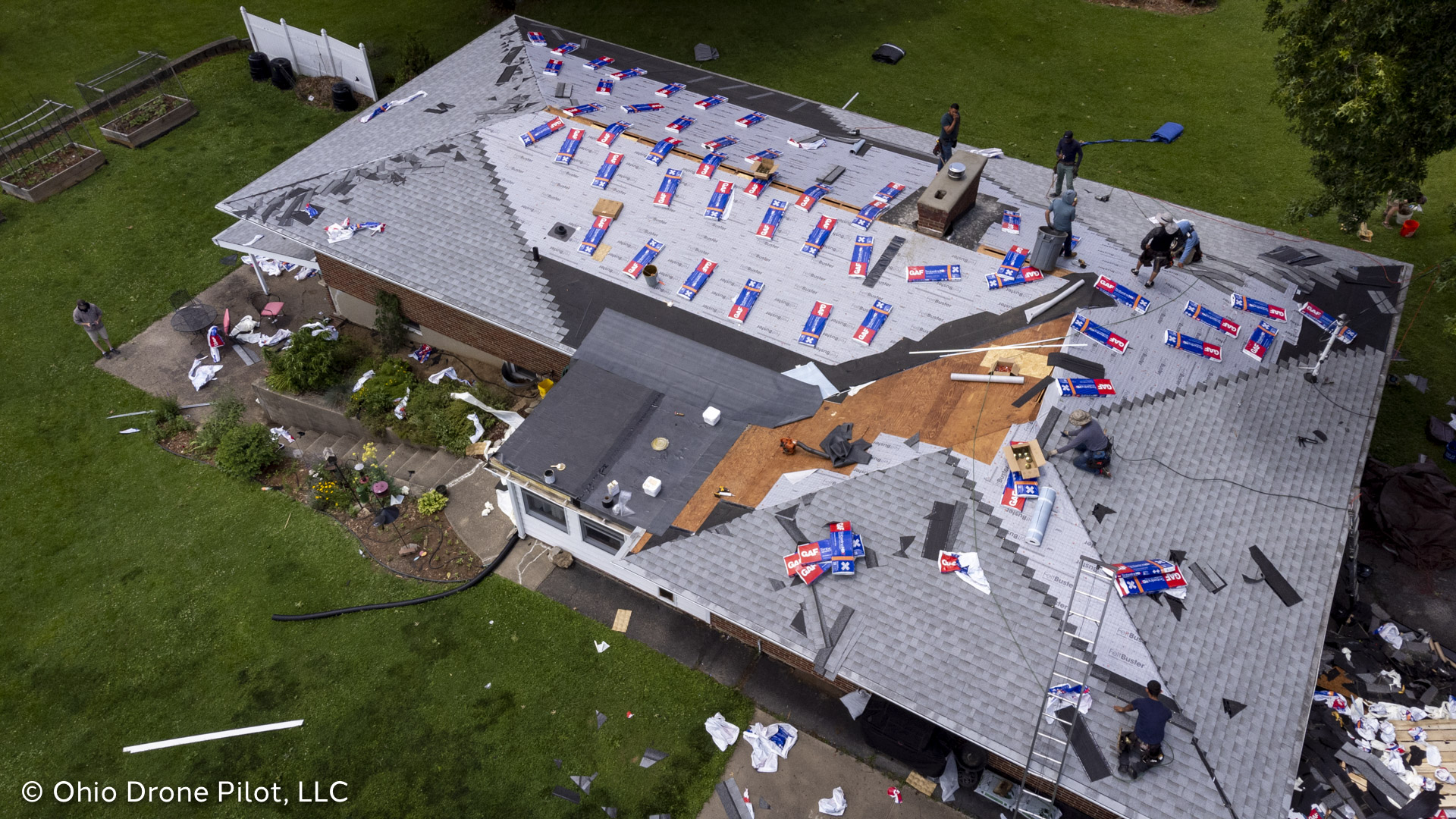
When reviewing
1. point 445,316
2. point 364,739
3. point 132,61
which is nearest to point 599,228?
point 445,316

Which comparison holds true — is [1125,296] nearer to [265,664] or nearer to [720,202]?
[720,202]

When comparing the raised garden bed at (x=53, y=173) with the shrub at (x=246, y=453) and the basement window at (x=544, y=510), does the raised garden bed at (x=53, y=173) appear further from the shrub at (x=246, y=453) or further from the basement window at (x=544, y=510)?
the basement window at (x=544, y=510)

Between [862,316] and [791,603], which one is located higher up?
[862,316]

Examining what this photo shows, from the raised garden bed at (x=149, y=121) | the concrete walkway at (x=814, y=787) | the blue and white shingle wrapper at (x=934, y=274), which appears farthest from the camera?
the raised garden bed at (x=149, y=121)

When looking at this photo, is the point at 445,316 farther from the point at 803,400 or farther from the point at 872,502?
the point at 872,502

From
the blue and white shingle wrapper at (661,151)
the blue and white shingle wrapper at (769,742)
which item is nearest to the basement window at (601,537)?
the blue and white shingle wrapper at (769,742)

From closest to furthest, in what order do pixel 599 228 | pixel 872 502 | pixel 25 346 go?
pixel 872 502 → pixel 599 228 → pixel 25 346
